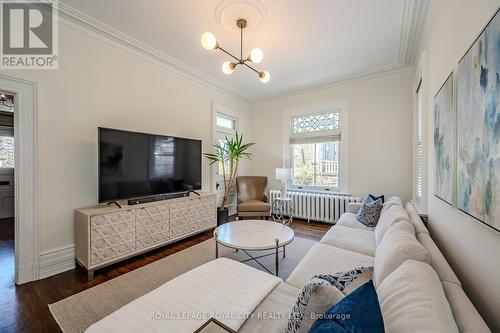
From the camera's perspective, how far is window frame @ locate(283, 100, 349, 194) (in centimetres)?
402

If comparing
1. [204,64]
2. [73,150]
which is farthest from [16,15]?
[204,64]

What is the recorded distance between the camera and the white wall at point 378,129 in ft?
11.5

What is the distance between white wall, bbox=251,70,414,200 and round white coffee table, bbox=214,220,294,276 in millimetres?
2262

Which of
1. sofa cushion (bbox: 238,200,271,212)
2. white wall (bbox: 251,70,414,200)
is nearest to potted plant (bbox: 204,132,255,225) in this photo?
sofa cushion (bbox: 238,200,271,212)

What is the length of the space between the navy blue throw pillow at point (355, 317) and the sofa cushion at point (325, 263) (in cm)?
80

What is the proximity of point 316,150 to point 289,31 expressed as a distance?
250cm

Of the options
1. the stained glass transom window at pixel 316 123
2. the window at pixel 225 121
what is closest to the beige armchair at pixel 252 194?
the window at pixel 225 121

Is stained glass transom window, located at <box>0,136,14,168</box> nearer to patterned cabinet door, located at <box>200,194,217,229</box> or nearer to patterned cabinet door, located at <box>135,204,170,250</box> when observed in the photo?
patterned cabinet door, located at <box>135,204,170,250</box>

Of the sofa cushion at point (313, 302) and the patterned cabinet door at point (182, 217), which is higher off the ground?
the sofa cushion at point (313, 302)

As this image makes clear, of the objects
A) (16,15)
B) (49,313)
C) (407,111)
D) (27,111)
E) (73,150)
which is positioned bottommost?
(49,313)

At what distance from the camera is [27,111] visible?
2121 mm

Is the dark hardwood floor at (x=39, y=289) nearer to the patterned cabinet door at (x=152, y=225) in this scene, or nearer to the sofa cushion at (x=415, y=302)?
the patterned cabinet door at (x=152, y=225)

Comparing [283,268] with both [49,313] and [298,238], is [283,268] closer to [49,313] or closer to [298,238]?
[298,238]

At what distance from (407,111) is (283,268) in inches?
132
